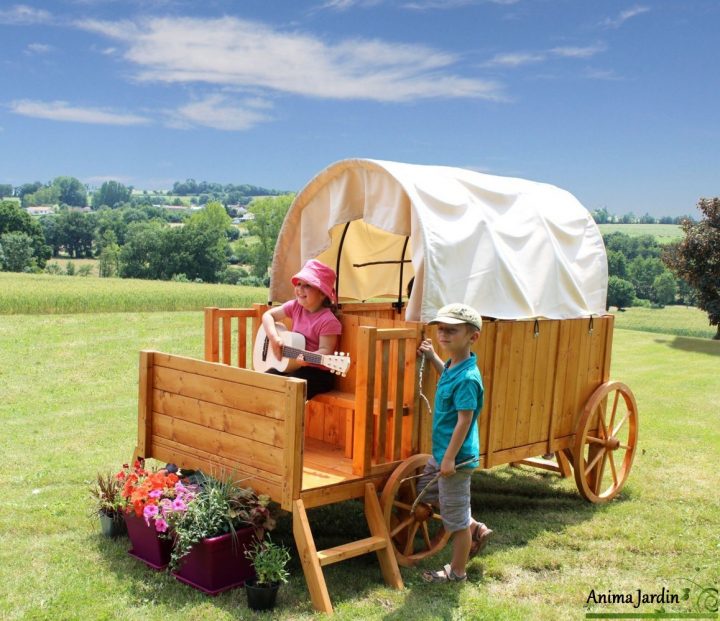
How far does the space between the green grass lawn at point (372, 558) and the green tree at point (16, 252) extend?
75.9m

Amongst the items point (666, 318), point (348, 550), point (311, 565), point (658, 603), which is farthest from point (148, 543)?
point (666, 318)

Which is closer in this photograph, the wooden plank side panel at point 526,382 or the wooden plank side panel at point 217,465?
the wooden plank side panel at point 217,465

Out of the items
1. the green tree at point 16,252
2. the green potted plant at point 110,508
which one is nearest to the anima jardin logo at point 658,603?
the green potted plant at point 110,508

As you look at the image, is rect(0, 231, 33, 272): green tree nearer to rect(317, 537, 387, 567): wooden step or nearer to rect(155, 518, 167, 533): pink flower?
rect(155, 518, 167, 533): pink flower

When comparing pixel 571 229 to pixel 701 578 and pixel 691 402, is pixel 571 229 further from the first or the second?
pixel 691 402

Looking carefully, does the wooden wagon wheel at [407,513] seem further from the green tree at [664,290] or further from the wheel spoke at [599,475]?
the green tree at [664,290]

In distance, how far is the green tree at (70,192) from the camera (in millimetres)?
189625

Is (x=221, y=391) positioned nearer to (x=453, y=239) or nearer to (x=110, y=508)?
(x=110, y=508)

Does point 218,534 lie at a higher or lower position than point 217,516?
lower

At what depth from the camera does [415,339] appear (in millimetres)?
5945

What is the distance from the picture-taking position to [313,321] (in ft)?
23.3

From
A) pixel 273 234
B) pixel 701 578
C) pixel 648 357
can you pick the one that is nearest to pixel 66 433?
pixel 701 578

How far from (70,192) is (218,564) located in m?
202

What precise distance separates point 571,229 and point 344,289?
255 centimetres
